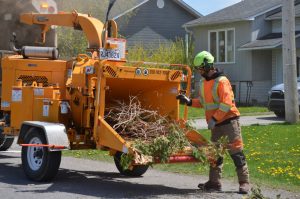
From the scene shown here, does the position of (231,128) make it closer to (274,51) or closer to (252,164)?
(252,164)

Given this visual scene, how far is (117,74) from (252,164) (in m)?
3.71

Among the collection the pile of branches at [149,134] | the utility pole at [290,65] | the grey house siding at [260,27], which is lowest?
the pile of branches at [149,134]

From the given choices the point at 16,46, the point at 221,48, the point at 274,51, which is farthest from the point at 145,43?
the point at 16,46

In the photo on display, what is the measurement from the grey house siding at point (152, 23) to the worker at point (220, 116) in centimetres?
3046

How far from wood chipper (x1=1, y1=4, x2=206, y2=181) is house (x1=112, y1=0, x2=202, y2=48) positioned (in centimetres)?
2839

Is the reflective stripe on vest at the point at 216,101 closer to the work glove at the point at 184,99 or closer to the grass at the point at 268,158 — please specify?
the work glove at the point at 184,99

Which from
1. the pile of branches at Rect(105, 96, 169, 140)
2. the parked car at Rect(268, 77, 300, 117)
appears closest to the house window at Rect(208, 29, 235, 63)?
the parked car at Rect(268, 77, 300, 117)

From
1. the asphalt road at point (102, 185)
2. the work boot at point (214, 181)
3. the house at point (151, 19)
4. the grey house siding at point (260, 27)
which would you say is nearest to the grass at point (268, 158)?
the asphalt road at point (102, 185)

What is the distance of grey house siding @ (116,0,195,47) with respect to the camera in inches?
1575

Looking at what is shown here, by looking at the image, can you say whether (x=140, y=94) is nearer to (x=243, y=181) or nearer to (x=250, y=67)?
(x=243, y=181)

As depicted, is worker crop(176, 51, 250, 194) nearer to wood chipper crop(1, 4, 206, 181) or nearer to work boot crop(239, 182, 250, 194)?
work boot crop(239, 182, 250, 194)

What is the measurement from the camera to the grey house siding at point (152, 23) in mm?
40000

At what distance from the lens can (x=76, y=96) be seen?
1003 cm

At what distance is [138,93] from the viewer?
10.4m
